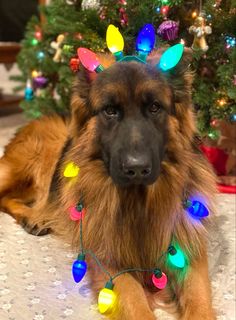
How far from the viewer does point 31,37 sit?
3324mm

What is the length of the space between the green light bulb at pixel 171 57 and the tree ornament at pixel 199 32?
0.64 meters

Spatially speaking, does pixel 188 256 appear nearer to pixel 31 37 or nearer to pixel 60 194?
pixel 60 194

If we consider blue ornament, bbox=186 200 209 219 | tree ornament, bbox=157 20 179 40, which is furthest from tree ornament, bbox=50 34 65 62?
blue ornament, bbox=186 200 209 219

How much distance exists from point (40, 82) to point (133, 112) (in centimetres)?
196

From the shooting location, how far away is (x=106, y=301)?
4.71 ft

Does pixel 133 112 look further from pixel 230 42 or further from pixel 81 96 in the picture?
pixel 230 42

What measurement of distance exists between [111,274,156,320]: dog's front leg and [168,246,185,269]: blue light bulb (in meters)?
0.17

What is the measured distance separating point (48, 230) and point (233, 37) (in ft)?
4.75

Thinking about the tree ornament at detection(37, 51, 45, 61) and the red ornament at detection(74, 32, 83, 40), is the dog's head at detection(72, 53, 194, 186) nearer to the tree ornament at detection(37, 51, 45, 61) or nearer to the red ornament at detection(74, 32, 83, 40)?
the red ornament at detection(74, 32, 83, 40)

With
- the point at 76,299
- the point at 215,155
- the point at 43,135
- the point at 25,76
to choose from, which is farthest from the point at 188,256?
the point at 25,76

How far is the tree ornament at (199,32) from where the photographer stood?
2129 millimetres

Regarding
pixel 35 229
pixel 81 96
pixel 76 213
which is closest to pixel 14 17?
pixel 35 229

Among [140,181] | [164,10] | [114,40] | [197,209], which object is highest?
[164,10]

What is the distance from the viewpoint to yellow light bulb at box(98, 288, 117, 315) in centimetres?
143
